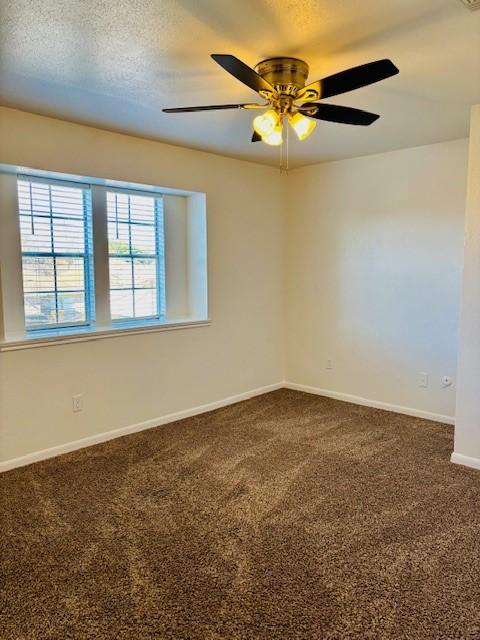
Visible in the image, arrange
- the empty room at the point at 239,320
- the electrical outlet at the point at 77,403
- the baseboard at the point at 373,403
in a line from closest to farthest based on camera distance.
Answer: the empty room at the point at 239,320 → the electrical outlet at the point at 77,403 → the baseboard at the point at 373,403

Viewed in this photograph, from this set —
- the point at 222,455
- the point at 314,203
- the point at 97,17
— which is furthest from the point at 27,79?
the point at 314,203

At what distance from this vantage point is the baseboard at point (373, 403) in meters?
4.06

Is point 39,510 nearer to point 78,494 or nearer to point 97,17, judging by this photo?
point 78,494

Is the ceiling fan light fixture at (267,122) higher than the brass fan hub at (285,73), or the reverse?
the brass fan hub at (285,73)

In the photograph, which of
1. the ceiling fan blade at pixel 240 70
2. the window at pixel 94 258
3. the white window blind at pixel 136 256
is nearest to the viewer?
the ceiling fan blade at pixel 240 70

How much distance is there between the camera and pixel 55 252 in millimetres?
3422

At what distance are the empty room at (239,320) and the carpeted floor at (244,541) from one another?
14 mm

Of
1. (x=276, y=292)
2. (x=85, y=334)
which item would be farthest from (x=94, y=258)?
(x=276, y=292)

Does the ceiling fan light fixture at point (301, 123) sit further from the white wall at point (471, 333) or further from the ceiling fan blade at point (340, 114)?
the white wall at point (471, 333)

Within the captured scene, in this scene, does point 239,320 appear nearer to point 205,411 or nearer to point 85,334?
point 205,411

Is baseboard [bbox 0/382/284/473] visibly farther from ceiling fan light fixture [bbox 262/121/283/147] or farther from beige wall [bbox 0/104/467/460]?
ceiling fan light fixture [bbox 262/121/283/147]

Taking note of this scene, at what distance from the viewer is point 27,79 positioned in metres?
2.44

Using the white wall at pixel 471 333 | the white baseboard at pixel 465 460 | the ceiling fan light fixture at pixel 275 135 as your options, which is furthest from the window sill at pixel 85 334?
the white baseboard at pixel 465 460

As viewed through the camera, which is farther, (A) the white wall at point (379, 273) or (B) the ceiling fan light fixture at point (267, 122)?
(A) the white wall at point (379, 273)
